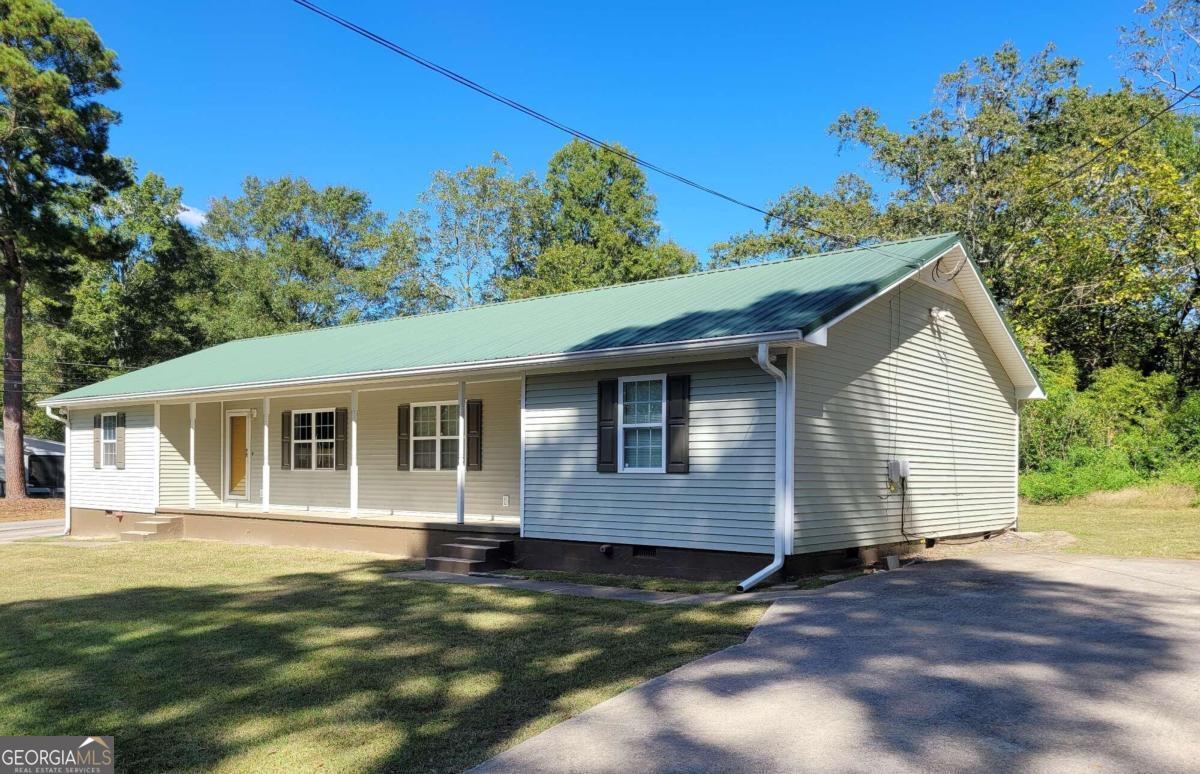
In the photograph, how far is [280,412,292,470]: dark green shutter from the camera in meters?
18.7

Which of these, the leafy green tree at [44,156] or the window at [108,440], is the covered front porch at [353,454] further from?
the leafy green tree at [44,156]

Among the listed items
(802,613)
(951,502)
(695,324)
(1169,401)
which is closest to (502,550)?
(695,324)

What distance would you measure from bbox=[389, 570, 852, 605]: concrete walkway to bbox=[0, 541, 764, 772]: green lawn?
15.7 inches

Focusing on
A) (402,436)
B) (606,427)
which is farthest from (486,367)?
(402,436)

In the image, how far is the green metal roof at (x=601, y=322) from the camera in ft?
36.1

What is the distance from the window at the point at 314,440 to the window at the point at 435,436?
2.12m

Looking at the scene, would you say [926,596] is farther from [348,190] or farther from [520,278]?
[348,190]

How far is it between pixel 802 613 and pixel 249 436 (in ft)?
47.9

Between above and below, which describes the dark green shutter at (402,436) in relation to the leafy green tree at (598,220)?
below

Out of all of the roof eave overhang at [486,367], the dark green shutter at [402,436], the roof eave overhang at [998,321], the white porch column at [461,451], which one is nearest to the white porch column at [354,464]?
the roof eave overhang at [486,367]

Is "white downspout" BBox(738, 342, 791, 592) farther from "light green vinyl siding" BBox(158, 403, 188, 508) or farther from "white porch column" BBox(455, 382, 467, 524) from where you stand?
"light green vinyl siding" BBox(158, 403, 188, 508)

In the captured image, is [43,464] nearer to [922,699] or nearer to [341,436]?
[341,436]

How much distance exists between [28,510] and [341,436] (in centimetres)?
1447

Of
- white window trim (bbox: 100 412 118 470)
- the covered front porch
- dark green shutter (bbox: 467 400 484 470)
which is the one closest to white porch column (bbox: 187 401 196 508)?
the covered front porch
